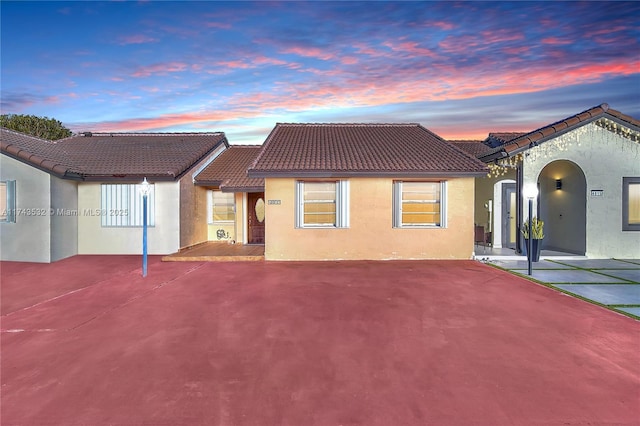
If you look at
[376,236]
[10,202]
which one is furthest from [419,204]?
[10,202]

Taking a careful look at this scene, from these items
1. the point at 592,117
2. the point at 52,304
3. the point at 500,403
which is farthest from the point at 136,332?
the point at 592,117

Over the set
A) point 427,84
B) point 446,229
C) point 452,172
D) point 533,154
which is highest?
point 427,84

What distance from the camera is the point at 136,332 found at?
5.14m

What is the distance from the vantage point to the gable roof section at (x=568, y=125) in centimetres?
1067

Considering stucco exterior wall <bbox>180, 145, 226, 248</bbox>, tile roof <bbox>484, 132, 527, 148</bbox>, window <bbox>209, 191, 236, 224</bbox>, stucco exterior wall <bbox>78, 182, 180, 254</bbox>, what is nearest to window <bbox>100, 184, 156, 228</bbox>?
stucco exterior wall <bbox>78, 182, 180, 254</bbox>

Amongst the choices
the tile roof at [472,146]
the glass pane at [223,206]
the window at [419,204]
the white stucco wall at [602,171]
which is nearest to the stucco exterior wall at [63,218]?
the glass pane at [223,206]

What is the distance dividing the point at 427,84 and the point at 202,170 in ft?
37.4

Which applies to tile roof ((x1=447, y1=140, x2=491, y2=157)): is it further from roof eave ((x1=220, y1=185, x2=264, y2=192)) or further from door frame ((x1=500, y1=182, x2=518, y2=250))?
roof eave ((x1=220, y1=185, x2=264, y2=192))

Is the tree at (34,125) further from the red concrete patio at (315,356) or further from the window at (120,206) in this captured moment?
the red concrete patio at (315,356)

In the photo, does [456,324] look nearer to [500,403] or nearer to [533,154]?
[500,403]

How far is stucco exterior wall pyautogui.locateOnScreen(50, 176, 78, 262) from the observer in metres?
11.0

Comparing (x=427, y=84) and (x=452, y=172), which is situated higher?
(x=427, y=84)

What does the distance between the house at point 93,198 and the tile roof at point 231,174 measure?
1.68 feet

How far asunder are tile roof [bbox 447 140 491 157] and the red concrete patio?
29.8ft
